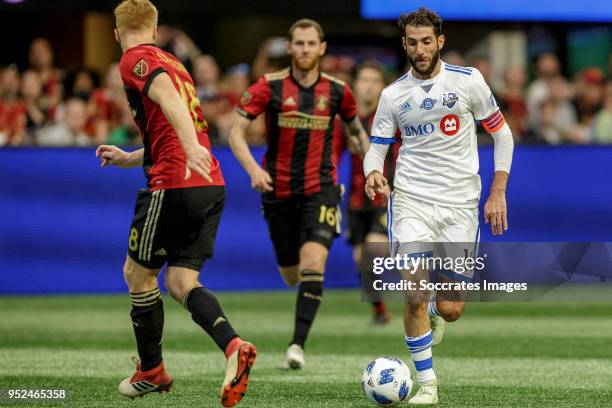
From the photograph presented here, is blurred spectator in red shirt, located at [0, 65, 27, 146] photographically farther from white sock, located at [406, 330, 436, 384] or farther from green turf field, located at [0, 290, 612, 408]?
white sock, located at [406, 330, 436, 384]

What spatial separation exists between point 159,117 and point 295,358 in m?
2.69

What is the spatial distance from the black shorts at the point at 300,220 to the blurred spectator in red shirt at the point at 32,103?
5323 mm

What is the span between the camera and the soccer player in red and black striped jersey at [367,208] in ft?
39.3

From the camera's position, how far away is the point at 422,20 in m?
7.21

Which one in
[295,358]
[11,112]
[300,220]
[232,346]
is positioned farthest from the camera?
[11,112]

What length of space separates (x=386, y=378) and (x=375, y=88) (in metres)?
5.57

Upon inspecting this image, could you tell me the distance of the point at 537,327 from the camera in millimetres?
11562

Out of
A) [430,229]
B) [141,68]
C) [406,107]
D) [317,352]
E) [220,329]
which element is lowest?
[317,352]

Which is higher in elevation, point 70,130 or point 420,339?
point 70,130

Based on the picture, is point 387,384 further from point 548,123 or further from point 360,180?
point 548,123

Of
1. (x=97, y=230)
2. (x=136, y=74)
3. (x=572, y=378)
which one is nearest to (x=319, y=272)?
(x=572, y=378)

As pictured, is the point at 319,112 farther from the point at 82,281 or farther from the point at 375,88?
the point at 82,281

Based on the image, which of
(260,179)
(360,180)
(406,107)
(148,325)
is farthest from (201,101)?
(148,325)

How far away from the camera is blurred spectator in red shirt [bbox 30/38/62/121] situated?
14.6m
